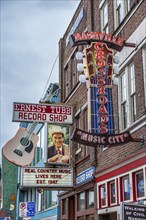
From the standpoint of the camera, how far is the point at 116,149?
1509 centimetres

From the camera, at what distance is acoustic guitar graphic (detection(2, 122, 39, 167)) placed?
753 inches

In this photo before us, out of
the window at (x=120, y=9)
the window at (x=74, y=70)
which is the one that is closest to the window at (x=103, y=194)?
the window at (x=120, y=9)

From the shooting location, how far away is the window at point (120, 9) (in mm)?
15641

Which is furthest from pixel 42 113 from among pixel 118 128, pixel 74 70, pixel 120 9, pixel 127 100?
pixel 120 9

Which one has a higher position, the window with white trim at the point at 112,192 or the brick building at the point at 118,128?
the brick building at the point at 118,128

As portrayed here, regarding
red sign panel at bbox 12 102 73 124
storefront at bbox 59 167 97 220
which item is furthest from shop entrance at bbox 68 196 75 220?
red sign panel at bbox 12 102 73 124

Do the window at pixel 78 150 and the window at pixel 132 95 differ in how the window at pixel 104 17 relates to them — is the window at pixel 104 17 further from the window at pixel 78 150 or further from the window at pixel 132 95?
the window at pixel 78 150

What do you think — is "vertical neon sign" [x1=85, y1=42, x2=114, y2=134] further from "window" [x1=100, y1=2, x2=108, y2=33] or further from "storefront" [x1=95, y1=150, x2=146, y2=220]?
"window" [x1=100, y1=2, x2=108, y2=33]

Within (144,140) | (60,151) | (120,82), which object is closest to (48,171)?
(60,151)

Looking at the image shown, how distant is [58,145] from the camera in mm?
20188

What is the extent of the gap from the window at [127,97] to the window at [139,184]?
171cm

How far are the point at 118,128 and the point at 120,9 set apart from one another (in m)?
4.49

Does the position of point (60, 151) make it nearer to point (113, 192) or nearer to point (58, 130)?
point (58, 130)

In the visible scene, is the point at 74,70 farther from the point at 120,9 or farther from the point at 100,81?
the point at 100,81
